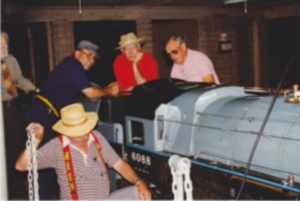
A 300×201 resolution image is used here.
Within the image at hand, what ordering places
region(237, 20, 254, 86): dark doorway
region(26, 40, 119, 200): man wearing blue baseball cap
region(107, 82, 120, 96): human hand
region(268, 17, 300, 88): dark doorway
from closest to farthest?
region(26, 40, 119, 200): man wearing blue baseball cap
region(107, 82, 120, 96): human hand
region(237, 20, 254, 86): dark doorway
region(268, 17, 300, 88): dark doorway

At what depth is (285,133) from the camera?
3.50 meters

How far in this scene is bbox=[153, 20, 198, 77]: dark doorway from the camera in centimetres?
1040

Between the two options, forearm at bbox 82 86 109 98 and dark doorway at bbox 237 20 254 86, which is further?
dark doorway at bbox 237 20 254 86

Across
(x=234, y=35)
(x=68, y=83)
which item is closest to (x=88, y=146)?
(x=68, y=83)

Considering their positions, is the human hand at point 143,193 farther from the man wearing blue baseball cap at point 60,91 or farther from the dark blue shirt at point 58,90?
the dark blue shirt at point 58,90

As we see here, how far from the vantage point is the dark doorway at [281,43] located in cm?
1166

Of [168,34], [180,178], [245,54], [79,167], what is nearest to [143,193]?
[79,167]

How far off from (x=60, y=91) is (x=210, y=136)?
2274 millimetres

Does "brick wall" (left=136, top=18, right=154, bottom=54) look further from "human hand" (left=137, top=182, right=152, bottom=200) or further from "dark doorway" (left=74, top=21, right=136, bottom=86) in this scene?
"human hand" (left=137, top=182, right=152, bottom=200)

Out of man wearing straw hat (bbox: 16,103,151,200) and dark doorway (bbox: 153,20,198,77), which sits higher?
Answer: dark doorway (bbox: 153,20,198,77)

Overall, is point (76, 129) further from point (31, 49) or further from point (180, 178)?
point (31, 49)

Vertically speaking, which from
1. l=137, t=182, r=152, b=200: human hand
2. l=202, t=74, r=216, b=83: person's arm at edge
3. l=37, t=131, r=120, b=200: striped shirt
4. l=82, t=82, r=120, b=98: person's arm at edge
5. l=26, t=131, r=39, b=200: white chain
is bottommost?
l=137, t=182, r=152, b=200: human hand

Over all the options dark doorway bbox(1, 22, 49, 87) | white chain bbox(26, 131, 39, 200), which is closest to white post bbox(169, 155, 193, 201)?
white chain bbox(26, 131, 39, 200)

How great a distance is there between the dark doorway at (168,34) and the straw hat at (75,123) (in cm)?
622
